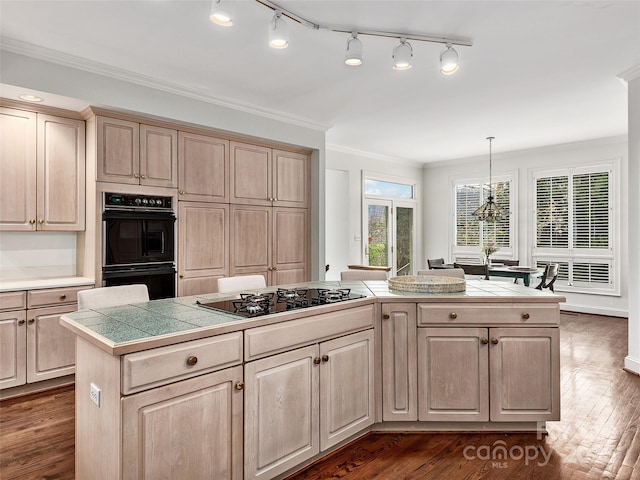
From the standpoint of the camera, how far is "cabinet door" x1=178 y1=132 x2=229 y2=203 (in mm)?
4027

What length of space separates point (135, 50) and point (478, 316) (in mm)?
3204

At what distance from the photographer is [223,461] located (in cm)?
176

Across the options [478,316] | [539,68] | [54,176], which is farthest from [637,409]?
[54,176]

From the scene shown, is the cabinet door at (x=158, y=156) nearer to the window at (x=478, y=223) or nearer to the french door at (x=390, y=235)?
the french door at (x=390, y=235)

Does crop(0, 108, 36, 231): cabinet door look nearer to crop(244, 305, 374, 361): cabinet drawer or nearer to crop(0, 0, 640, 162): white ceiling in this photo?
crop(0, 0, 640, 162): white ceiling

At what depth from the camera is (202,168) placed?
4.17 metres

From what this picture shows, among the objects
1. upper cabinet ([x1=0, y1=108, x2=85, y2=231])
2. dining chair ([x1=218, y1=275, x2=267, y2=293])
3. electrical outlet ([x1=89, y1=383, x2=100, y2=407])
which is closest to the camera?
electrical outlet ([x1=89, y1=383, x2=100, y2=407])

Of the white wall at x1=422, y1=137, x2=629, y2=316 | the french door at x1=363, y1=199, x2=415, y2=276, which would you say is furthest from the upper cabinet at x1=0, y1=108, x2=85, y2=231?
the white wall at x1=422, y1=137, x2=629, y2=316

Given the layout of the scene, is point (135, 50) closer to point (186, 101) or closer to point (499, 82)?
point (186, 101)

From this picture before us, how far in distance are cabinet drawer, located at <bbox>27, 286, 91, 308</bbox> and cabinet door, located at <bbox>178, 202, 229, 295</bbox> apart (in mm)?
937

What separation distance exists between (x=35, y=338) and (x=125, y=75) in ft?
7.72

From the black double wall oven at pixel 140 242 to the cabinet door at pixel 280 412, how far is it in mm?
2310


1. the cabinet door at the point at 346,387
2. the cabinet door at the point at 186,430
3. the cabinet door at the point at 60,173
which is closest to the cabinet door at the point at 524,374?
the cabinet door at the point at 346,387

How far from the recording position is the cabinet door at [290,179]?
4.88m
